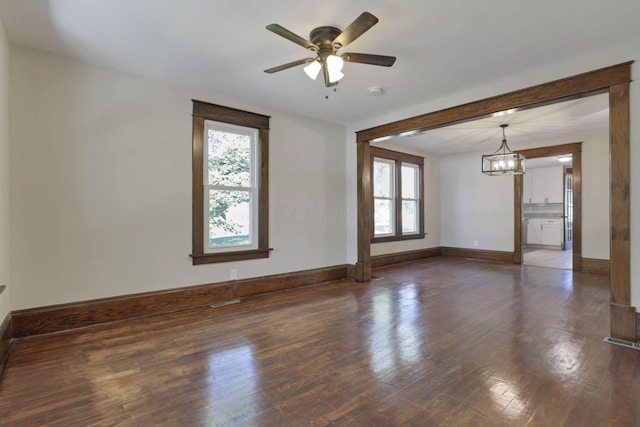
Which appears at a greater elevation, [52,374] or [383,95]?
[383,95]

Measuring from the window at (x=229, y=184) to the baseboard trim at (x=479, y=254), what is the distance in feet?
17.6

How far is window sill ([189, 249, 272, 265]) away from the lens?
12.6 ft

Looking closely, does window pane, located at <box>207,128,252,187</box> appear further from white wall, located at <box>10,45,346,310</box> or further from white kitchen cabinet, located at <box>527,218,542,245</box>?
white kitchen cabinet, located at <box>527,218,542,245</box>

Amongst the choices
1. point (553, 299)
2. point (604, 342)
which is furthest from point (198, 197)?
point (553, 299)

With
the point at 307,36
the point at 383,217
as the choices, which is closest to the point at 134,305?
the point at 307,36

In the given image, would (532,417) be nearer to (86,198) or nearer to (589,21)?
(589,21)

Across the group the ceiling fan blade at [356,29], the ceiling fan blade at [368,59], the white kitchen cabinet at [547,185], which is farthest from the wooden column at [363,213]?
the white kitchen cabinet at [547,185]

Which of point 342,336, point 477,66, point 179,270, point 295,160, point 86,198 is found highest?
point 477,66

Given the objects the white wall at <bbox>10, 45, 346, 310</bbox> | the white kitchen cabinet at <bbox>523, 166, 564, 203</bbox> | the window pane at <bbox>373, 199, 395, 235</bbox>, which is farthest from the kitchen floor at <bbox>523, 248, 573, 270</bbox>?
the white wall at <bbox>10, 45, 346, 310</bbox>

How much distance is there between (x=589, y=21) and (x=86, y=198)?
186 inches

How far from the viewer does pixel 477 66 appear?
3219mm

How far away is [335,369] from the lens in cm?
227

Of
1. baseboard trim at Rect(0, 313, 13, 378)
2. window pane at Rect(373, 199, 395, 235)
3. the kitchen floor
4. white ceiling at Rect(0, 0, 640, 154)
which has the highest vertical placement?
white ceiling at Rect(0, 0, 640, 154)

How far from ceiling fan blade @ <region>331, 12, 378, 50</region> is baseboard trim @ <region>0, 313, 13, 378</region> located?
3406 millimetres
